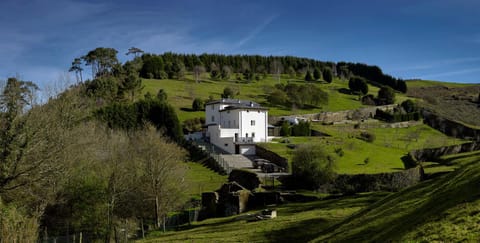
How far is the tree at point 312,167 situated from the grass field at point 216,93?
4074 centimetres

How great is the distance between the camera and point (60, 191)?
89.6 feet

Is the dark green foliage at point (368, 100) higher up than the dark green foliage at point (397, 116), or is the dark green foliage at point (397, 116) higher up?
the dark green foliage at point (368, 100)

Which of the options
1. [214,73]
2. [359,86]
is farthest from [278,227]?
[214,73]

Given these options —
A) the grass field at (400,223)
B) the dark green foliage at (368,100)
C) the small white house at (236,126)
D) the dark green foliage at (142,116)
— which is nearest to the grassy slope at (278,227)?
the grass field at (400,223)

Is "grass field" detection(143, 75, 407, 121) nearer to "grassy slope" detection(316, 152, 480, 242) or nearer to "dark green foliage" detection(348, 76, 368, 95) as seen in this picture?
"dark green foliage" detection(348, 76, 368, 95)

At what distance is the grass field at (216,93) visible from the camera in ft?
295

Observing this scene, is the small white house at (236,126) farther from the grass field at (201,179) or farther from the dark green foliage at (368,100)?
the dark green foliage at (368,100)

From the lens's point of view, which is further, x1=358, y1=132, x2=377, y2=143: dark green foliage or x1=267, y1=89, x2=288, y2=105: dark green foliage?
x1=267, y1=89, x2=288, y2=105: dark green foliage

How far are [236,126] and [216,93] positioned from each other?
138 feet

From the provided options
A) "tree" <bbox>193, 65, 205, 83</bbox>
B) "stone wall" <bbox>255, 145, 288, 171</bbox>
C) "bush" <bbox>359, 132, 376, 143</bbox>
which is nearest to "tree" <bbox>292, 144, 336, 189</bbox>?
"stone wall" <bbox>255, 145, 288, 171</bbox>

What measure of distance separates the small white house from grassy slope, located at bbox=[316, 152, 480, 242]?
43.4 meters

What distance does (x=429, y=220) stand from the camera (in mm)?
10172

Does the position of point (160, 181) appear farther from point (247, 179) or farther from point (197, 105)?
point (197, 105)

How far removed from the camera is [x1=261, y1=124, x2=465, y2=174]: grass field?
48031mm
